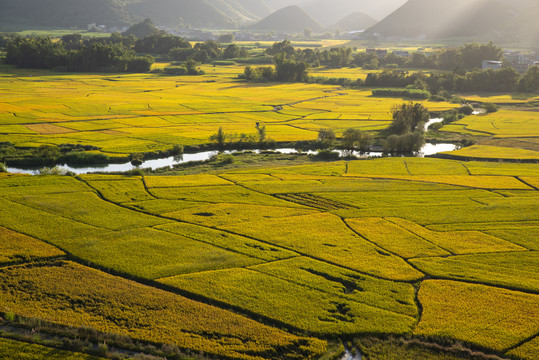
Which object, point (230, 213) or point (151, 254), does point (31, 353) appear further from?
point (230, 213)

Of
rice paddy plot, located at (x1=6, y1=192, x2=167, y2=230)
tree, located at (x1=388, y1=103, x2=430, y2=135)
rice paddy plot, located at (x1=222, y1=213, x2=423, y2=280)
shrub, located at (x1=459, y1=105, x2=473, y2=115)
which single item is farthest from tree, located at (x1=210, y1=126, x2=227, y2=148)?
shrub, located at (x1=459, y1=105, x2=473, y2=115)

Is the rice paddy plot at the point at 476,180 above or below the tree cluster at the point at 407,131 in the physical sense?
below

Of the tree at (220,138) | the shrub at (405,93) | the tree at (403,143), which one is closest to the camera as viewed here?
the tree at (220,138)

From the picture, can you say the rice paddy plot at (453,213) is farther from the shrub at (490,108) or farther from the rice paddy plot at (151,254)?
the shrub at (490,108)

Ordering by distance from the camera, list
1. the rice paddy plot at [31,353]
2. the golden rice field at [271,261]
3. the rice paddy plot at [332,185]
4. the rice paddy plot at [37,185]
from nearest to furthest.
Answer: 1. the rice paddy plot at [31,353]
2. the golden rice field at [271,261]
3. the rice paddy plot at [37,185]
4. the rice paddy plot at [332,185]

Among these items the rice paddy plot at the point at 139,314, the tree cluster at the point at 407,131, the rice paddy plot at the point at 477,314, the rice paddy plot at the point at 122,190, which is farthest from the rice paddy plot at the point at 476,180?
the rice paddy plot at the point at 139,314

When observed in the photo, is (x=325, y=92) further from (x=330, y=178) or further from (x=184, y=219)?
(x=184, y=219)

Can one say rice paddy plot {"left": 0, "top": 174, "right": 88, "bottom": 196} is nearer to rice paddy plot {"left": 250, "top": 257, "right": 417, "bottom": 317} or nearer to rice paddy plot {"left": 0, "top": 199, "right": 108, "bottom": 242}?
rice paddy plot {"left": 0, "top": 199, "right": 108, "bottom": 242}
